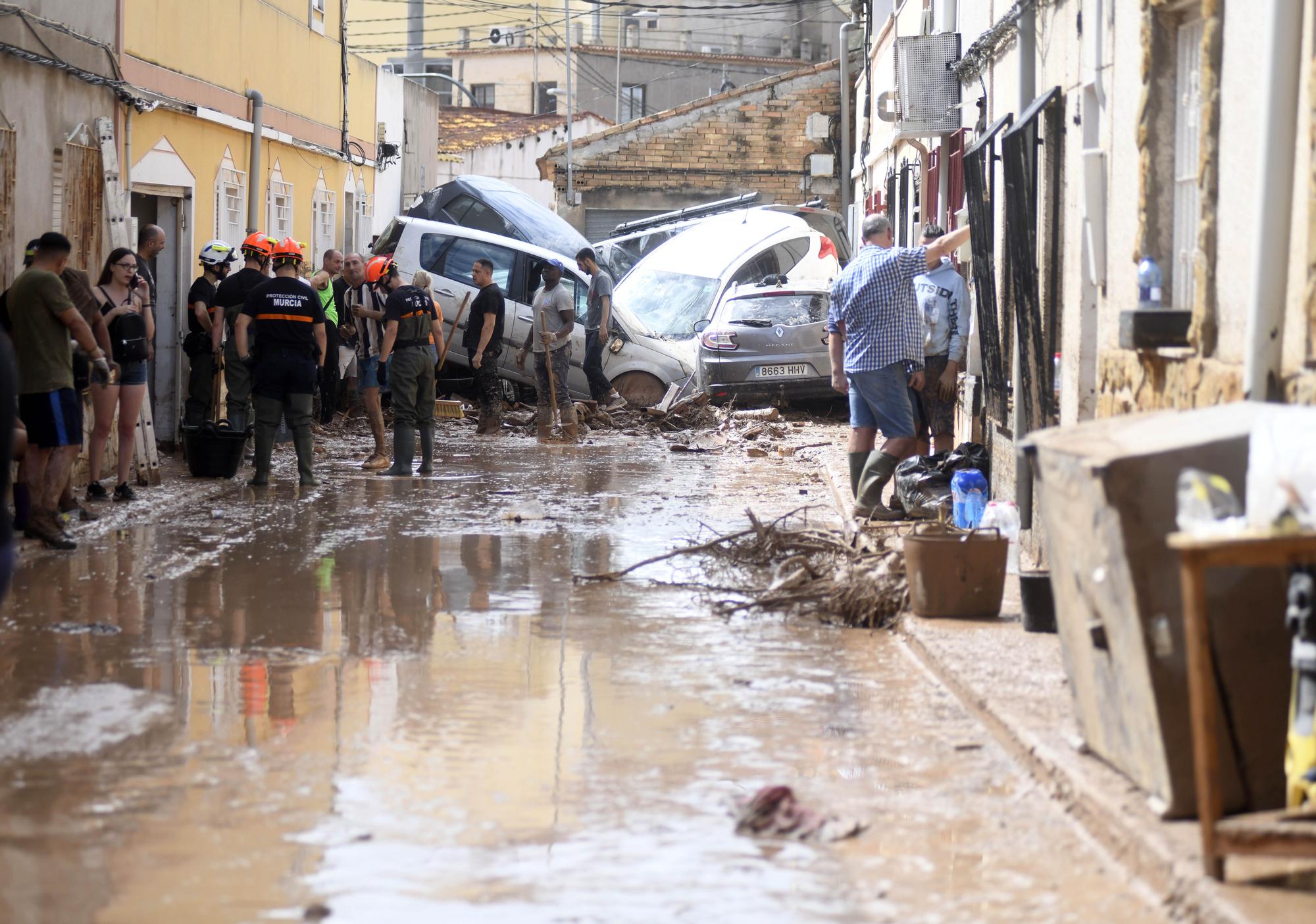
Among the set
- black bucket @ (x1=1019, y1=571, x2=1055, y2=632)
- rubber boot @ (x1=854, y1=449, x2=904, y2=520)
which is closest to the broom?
rubber boot @ (x1=854, y1=449, x2=904, y2=520)

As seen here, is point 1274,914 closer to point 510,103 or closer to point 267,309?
point 267,309

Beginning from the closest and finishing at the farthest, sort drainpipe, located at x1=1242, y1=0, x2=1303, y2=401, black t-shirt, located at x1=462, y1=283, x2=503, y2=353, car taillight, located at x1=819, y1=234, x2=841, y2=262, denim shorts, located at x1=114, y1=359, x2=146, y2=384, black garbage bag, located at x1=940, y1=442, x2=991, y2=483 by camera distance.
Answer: drainpipe, located at x1=1242, y1=0, x2=1303, y2=401 < black garbage bag, located at x1=940, y1=442, x2=991, y2=483 < denim shorts, located at x1=114, y1=359, x2=146, y2=384 < black t-shirt, located at x1=462, y1=283, x2=503, y2=353 < car taillight, located at x1=819, y1=234, x2=841, y2=262

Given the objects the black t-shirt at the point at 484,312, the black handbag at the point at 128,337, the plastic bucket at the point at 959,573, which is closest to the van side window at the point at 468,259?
the black t-shirt at the point at 484,312

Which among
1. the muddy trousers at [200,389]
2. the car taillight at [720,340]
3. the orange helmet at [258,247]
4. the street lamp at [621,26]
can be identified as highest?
the street lamp at [621,26]

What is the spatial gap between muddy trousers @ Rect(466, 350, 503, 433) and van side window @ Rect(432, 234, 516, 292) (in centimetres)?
204

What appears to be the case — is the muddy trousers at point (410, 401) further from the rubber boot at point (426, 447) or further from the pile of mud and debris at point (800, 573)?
the pile of mud and debris at point (800, 573)

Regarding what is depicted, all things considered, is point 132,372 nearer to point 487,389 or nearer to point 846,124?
point 487,389

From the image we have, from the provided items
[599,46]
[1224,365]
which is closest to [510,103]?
[599,46]

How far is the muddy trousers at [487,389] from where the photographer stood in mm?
18203

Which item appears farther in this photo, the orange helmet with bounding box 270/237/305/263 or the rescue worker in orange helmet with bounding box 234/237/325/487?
the orange helmet with bounding box 270/237/305/263

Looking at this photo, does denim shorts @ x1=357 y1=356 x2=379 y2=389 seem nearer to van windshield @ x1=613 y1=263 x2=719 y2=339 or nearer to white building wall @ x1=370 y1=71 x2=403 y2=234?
van windshield @ x1=613 y1=263 x2=719 y2=339

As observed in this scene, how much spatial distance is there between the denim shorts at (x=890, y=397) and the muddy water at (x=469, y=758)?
2376 millimetres

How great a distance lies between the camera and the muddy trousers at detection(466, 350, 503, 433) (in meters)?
18.2

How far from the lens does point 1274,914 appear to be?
3801mm
